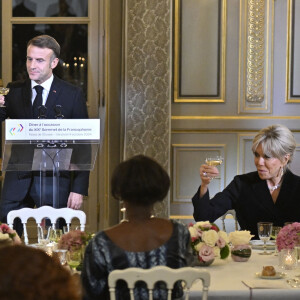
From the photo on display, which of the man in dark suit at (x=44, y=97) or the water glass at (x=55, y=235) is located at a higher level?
the man in dark suit at (x=44, y=97)

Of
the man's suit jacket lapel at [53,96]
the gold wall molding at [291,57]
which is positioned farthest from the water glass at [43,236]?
the gold wall molding at [291,57]

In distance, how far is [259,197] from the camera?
160 inches

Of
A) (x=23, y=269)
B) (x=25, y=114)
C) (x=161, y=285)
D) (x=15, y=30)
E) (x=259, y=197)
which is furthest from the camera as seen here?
(x=15, y=30)

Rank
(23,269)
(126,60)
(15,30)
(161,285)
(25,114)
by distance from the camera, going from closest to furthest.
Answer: (23,269)
(161,285)
(25,114)
(126,60)
(15,30)

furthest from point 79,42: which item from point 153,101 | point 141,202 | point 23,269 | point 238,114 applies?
point 23,269

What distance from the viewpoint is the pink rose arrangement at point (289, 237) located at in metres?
3.18

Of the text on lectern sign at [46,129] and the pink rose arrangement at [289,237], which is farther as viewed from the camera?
the text on lectern sign at [46,129]

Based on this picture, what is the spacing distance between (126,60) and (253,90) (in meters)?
1.21

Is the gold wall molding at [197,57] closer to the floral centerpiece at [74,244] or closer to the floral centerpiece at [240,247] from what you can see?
the floral centerpiece at [240,247]

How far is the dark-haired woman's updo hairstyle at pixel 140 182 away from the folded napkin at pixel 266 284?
0.61 m

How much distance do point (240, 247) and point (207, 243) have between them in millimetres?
255

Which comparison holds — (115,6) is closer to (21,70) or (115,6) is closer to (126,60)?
(126,60)

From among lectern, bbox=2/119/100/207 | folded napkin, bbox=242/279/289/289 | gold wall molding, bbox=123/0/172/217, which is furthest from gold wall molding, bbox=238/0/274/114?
folded napkin, bbox=242/279/289/289

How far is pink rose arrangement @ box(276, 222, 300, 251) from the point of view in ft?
10.4
